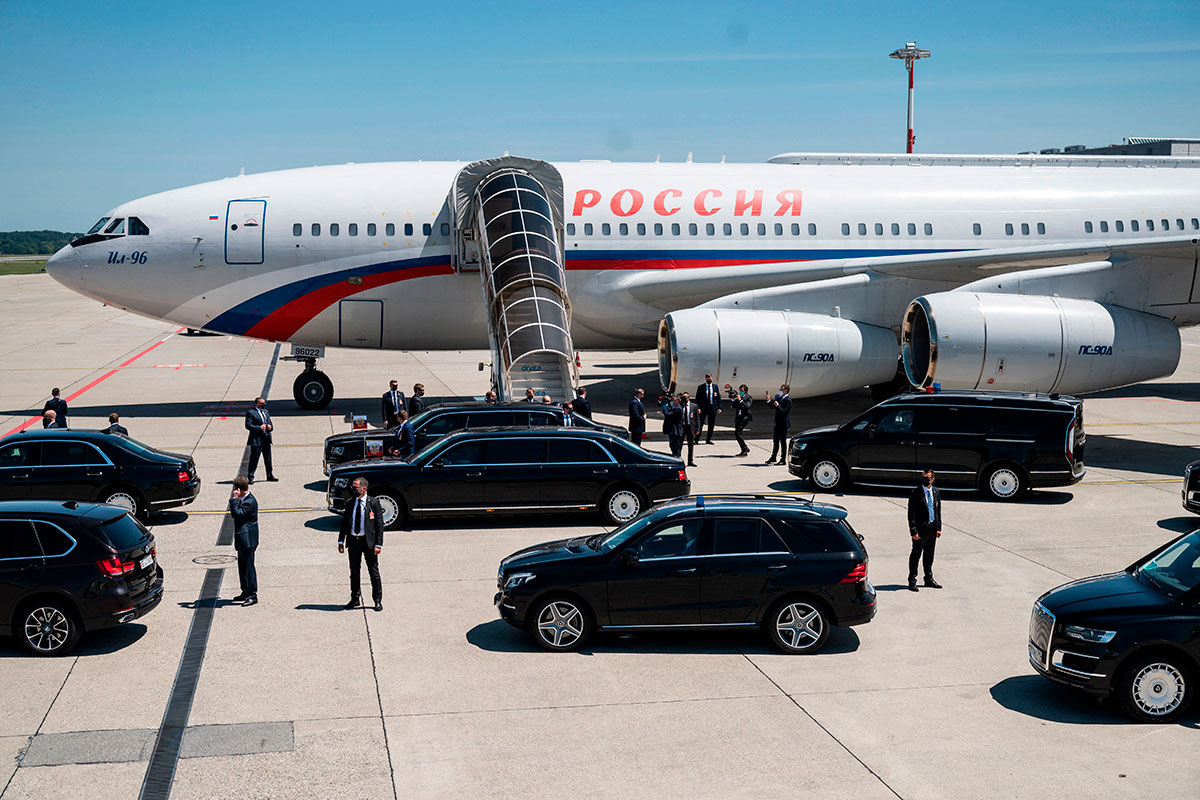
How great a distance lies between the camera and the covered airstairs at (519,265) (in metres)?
24.3

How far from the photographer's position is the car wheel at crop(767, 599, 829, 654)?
12.1 meters

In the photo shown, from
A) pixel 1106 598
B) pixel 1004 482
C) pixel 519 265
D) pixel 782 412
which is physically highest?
pixel 519 265

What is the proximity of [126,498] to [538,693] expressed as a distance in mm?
9382

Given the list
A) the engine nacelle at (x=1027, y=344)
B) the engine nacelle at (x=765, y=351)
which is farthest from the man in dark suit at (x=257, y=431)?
the engine nacelle at (x=1027, y=344)

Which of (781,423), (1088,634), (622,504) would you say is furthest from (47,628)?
(781,423)

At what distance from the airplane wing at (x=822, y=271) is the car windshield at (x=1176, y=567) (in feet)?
53.3

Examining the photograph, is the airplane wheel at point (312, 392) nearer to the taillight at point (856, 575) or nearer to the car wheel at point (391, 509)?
the car wheel at point (391, 509)

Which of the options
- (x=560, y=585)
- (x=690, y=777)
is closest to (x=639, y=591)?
(x=560, y=585)

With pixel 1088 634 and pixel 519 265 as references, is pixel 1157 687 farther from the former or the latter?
pixel 519 265

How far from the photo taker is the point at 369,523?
13.3 meters

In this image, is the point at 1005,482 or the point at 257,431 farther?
the point at 257,431

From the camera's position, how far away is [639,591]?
39.3 ft

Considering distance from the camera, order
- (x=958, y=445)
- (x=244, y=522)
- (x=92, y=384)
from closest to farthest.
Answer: (x=244, y=522), (x=958, y=445), (x=92, y=384)

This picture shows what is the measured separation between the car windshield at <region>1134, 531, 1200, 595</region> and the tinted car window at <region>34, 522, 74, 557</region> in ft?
35.4
